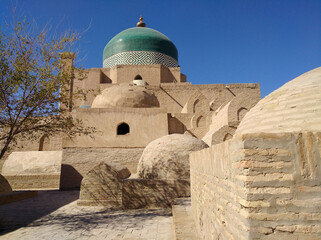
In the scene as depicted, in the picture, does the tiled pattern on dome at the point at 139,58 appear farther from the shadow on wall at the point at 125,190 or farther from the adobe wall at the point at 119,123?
the shadow on wall at the point at 125,190

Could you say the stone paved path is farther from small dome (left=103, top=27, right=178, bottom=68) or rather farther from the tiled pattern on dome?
small dome (left=103, top=27, right=178, bottom=68)

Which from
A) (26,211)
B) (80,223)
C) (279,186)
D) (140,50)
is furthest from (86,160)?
(140,50)

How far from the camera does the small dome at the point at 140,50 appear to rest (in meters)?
21.7

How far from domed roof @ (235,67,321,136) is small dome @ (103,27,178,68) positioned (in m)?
18.6

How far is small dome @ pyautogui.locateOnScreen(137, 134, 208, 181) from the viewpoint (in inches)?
255

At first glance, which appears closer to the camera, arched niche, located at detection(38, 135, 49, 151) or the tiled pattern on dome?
arched niche, located at detection(38, 135, 49, 151)

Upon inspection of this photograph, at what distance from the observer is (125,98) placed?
1200 centimetres

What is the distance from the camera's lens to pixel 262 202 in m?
1.26

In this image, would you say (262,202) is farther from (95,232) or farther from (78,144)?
(78,144)

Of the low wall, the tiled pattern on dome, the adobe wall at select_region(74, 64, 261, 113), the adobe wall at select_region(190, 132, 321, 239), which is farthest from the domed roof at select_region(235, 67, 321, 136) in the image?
the tiled pattern on dome

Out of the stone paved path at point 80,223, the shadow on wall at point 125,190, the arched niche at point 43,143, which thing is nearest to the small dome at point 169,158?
the shadow on wall at point 125,190

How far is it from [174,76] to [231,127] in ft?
35.9

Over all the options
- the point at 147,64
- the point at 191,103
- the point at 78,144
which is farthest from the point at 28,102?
the point at 147,64

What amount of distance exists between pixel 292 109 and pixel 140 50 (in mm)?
19954
